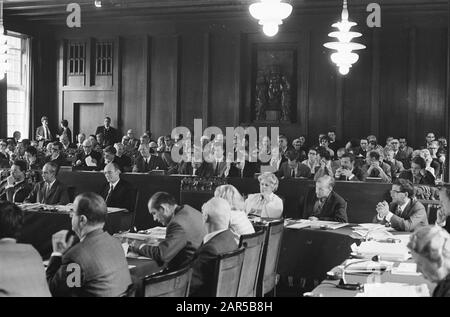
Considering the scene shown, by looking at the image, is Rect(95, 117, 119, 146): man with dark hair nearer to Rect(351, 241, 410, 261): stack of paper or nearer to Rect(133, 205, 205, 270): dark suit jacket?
Rect(133, 205, 205, 270): dark suit jacket

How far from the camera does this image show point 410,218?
5.82 meters

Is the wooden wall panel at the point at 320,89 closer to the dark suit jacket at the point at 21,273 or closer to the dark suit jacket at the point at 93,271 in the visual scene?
the dark suit jacket at the point at 93,271

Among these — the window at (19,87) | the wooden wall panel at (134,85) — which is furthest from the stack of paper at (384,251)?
the window at (19,87)

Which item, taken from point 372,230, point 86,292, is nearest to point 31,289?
point 86,292

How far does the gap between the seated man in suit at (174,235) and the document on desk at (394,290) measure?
1.50 m

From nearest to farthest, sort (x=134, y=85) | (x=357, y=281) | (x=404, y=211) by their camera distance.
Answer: (x=357, y=281)
(x=404, y=211)
(x=134, y=85)

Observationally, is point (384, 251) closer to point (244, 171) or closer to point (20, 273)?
point (20, 273)

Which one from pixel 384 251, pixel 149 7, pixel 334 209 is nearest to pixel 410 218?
pixel 334 209

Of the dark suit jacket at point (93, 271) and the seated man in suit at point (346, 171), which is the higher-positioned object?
the seated man in suit at point (346, 171)

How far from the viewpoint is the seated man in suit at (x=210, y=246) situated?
13.3ft

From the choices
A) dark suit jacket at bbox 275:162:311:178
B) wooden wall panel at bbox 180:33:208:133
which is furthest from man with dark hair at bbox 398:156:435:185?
wooden wall panel at bbox 180:33:208:133

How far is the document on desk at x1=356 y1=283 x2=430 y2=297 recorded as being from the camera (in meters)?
3.28

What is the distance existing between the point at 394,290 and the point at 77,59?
15407 mm

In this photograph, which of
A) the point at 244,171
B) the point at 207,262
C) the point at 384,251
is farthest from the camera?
the point at 244,171
